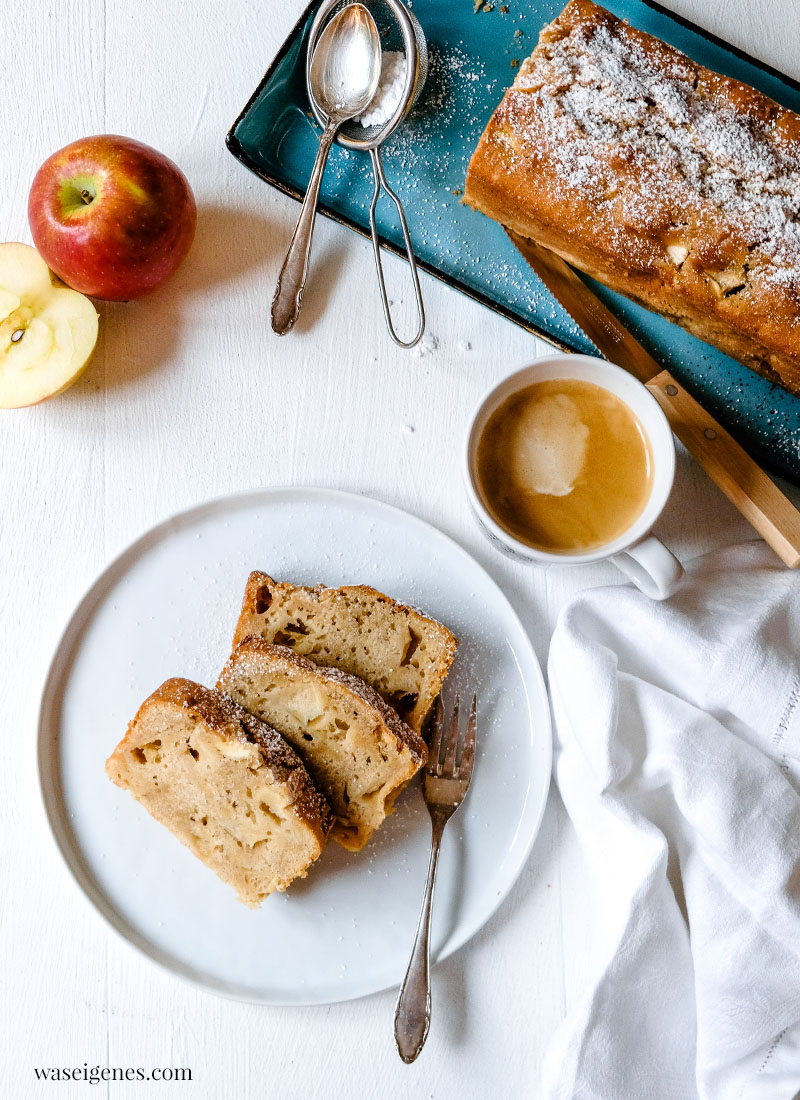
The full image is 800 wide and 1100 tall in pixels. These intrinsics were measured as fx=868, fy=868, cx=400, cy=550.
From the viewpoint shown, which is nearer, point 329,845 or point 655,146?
point 655,146

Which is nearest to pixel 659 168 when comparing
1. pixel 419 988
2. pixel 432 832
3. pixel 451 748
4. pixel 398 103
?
pixel 398 103

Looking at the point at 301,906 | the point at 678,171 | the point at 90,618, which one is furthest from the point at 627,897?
the point at 678,171

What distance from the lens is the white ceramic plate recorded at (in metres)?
1.65

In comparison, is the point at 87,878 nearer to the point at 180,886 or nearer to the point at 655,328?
the point at 180,886

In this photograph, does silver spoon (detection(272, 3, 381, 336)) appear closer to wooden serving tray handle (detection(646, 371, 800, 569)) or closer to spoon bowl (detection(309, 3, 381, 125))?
spoon bowl (detection(309, 3, 381, 125))

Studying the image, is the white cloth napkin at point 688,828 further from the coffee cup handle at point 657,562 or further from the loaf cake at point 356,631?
the loaf cake at point 356,631

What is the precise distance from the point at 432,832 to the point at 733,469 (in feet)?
2.90

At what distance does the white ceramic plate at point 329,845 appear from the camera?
5.41ft

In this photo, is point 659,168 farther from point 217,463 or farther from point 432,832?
point 432,832

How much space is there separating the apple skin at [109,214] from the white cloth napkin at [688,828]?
1.06 m

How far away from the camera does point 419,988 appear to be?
160 centimetres

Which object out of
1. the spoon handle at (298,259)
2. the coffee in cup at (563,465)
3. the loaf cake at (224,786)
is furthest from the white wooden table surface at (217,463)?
the loaf cake at (224,786)

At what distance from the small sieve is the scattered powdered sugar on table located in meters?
0.01

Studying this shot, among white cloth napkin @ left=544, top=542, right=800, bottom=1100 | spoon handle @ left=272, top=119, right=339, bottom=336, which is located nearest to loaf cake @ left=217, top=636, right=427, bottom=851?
white cloth napkin @ left=544, top=542, right=800, bottom=1100
